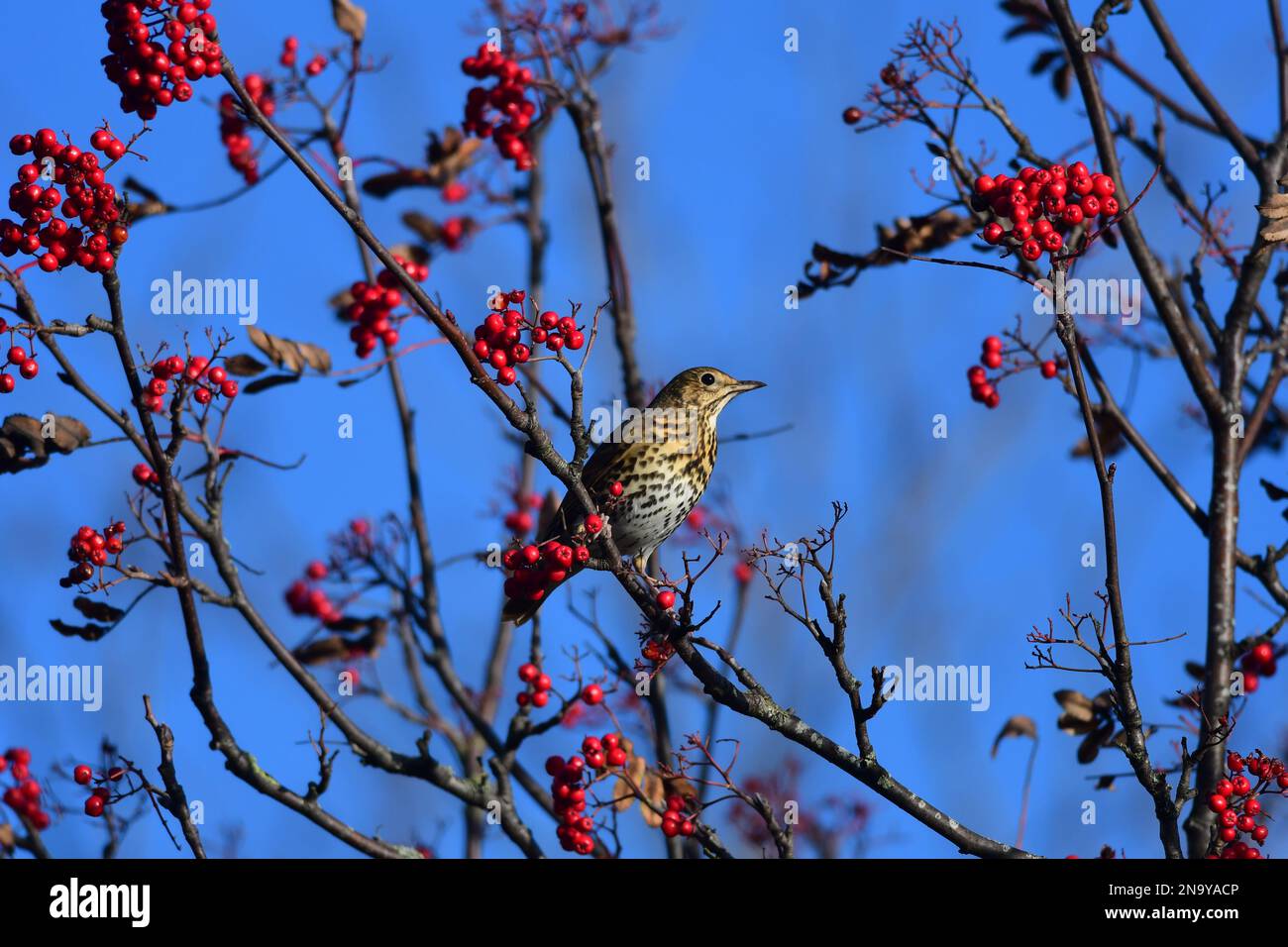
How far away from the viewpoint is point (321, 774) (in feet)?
13.0

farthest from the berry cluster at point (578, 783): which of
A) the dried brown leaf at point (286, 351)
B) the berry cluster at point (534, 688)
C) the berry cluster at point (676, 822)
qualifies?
the dried brown leaf at point (286, 351)

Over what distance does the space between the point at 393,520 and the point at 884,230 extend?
6.96 ft

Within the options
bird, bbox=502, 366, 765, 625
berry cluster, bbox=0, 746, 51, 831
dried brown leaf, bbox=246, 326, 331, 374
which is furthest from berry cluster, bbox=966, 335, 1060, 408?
berry cluster, bbox=0, 746, 51, 831

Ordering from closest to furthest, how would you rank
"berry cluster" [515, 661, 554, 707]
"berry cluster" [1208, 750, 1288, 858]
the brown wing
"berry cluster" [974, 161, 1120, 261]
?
"berry cluster" [974, 161, 1120, 261], "berry cluster" [1208, 750, 1288, 858], "berry cluster" [515, 661, 554, 707], the brown wing

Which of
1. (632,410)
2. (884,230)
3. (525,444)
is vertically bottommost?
(525,444)

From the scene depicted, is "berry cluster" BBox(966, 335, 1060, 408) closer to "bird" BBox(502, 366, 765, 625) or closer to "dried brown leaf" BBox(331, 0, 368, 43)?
"bird" BBox(502, 366, 765, 625)

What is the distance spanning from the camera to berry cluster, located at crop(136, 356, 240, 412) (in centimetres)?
385

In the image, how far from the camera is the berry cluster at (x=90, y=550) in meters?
3.91

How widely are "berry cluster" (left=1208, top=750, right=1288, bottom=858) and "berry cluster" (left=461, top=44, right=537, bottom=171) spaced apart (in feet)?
10.6

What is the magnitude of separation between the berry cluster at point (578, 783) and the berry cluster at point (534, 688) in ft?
2.20
